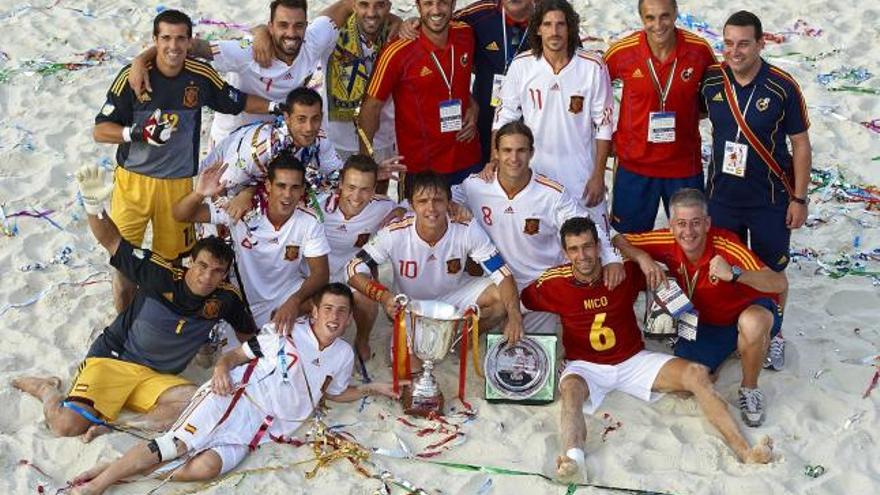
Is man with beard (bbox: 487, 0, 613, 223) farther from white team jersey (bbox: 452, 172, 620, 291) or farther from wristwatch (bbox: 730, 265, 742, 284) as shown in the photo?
wristwatch (bbox: 730, 265, 742, 284)

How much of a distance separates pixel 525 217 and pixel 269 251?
4.54 ft

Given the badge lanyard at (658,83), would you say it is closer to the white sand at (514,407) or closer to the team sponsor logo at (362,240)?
the white sand at (514,407)

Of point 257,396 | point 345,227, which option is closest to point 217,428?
point 257,396

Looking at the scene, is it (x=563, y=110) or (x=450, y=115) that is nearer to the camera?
(x=563, y=110)

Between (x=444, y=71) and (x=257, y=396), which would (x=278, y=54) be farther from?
(x=257, y=396)

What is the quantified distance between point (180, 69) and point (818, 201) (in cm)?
428

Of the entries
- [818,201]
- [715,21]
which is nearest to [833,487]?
[818,201]

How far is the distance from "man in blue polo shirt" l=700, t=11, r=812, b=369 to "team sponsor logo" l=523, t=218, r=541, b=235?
98cm

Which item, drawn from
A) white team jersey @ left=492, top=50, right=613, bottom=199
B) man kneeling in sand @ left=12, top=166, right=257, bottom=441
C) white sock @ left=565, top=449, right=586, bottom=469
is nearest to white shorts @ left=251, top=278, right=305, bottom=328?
man kneeling in sand @ left=12, top=166, right=257, bottom=441

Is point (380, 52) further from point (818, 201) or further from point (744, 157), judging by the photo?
point (818, 201)

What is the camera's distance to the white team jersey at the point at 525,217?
6.56 m

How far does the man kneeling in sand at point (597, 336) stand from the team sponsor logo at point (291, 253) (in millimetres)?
1260

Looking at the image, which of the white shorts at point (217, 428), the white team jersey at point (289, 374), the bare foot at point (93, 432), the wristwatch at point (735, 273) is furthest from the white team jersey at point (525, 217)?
the bare foot at point (93, 432)

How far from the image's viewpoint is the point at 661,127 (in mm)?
6723
